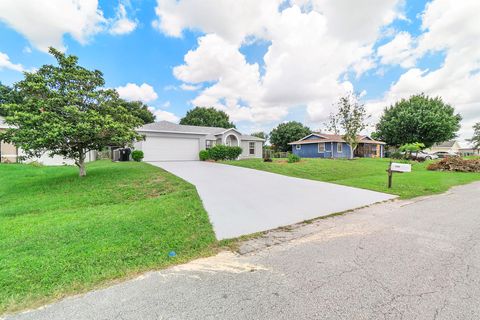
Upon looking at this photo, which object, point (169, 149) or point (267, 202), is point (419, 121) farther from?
point (267, 202)

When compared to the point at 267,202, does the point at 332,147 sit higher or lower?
higher

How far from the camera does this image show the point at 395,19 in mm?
10508

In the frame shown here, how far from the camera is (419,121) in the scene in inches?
1082

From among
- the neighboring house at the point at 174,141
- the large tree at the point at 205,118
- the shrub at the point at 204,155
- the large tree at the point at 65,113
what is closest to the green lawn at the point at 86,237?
the large tree at the point at 65,113

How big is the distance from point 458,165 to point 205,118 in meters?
37.6

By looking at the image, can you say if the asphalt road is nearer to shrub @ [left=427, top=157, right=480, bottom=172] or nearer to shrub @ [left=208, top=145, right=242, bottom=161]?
shrub @ [left=208, top=145, right=242, bottom=161]

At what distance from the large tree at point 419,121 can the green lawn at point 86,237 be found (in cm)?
3292

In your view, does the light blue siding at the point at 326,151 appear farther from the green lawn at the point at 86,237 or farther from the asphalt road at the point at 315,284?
the asphalt road at the point at 315,284

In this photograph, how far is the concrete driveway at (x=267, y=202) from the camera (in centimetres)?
465

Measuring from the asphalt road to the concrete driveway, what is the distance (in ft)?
2.69

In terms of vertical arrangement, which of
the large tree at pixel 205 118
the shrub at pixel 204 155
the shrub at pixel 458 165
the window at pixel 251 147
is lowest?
the shrub at pixel 458 165

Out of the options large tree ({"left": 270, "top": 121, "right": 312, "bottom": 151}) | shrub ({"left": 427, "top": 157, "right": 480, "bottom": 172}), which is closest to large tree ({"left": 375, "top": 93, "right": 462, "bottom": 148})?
large tree ({"left": 270, "top": 121, "right": 312, "bottom": 151})

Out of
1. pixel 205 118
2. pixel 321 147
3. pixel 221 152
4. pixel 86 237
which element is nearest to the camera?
pixel 86 237

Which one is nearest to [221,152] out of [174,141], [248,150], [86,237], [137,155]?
[174,141]
